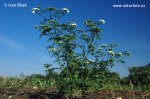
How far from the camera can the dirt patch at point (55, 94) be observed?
38.0 feet

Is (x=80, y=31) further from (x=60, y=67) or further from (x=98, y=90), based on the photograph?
(x=98, y=90)

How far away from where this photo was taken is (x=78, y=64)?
1034 centimetres

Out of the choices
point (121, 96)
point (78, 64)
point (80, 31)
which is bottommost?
point (121, 96)

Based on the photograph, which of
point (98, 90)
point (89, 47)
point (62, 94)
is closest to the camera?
point (89, 47)

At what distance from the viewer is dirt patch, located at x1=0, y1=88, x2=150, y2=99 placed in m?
11.6

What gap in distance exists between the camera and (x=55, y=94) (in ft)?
39.1

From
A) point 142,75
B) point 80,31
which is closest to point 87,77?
point 80,31

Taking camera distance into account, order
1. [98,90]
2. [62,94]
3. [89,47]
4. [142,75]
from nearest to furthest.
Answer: [89,47] < [62,94] < [98,90] < [142,75]

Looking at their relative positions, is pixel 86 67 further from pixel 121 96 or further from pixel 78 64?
pixel 121 96

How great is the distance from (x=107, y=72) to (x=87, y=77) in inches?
20.8

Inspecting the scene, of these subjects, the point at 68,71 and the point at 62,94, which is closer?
the point at 68,71

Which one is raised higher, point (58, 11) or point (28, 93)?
point (58, 11)

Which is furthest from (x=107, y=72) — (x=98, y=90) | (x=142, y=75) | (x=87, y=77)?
(x=142, y=75)

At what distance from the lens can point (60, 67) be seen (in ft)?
34.1
